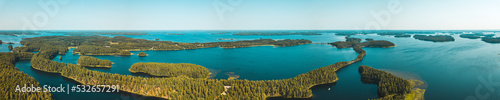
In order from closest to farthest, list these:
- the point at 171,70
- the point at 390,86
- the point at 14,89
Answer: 1. the point at 14,89
2. the point at 390,86
3. the point at 171,70

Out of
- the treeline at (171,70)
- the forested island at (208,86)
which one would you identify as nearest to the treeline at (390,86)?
the forested island at (208,86)

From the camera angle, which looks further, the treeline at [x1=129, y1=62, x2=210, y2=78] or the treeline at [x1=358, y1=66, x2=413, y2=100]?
the treeline at [x1=129, y1=62, x2=210, y2=78]

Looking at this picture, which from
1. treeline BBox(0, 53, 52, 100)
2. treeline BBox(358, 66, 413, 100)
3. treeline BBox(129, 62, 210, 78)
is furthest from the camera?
treeline BBox(129, 62, 210, 78)

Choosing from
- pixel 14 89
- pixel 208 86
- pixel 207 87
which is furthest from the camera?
pixel 208 86

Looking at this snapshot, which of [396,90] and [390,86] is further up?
[390,86]

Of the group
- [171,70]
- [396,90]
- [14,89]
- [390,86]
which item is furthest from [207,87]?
[396,90]

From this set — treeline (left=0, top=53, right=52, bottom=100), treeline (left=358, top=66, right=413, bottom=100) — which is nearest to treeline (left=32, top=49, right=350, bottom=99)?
treeline (left=0, top=53, right=52, bottom=100)

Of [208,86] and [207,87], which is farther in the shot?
[208,86]

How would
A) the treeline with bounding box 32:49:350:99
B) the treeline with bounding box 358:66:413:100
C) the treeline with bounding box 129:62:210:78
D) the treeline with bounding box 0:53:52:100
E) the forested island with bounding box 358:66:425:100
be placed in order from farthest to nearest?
the treeline with bounding box 129:62:210:78, the treeline with bounding box 358:66:413:100, the forested island with bounding box 358:66:425:100, the treeline with bounding box 32:49:350:99, the treeline with bounding box 0:53:52:100

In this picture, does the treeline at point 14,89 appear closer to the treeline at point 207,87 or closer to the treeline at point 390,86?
the treeline at point 207,87

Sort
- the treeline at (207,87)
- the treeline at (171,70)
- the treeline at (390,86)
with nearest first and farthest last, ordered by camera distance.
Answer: the treeline at (207,87) < the treeline at (390,86) < the treeline at (171,70)

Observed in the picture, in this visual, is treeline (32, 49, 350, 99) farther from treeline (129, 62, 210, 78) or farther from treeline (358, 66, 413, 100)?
treeline (358, 66, 413, 100)

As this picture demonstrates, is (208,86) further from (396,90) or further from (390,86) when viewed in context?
(396,90)
